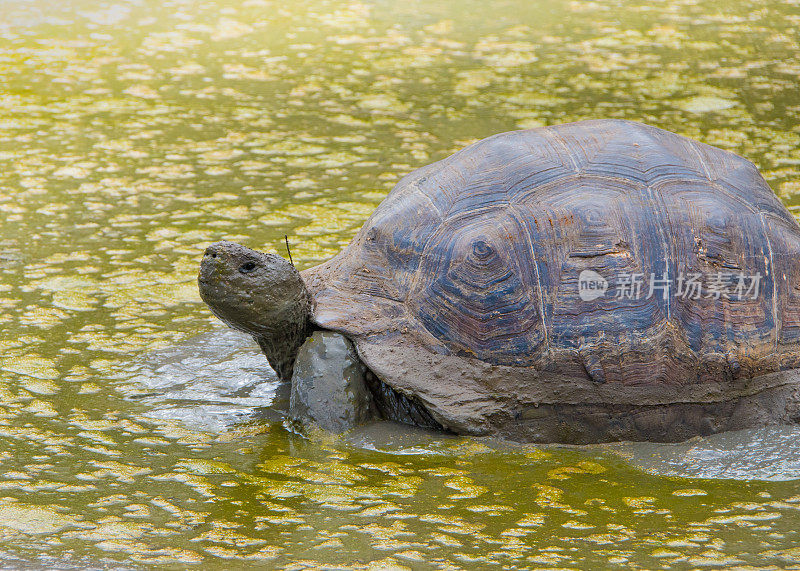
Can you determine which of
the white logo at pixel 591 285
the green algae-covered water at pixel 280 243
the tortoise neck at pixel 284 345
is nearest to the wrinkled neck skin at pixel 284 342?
the tortoise neck at pixel 284 345

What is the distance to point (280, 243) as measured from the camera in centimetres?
593

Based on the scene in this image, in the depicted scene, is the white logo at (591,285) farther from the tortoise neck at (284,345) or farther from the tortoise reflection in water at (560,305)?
the tortoise neck at (284,345)

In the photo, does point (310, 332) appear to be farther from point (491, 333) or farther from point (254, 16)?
point (254, 16)

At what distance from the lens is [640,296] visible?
12.7ft

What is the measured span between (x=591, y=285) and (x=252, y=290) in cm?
134

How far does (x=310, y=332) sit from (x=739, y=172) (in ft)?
6.28

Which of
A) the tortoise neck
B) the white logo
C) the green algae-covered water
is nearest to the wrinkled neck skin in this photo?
the tortoise neck

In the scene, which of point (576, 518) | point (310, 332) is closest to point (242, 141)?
point (310, 332)

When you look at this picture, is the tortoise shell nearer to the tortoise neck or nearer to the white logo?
the white logo

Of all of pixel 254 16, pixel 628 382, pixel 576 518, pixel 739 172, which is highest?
pixel 254 16

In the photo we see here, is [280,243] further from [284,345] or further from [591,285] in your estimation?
[591,285]

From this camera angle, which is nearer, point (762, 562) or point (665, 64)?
point (762, 562)

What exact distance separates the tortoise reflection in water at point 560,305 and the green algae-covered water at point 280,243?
17cm

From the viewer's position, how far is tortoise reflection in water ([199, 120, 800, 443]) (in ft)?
12.6
